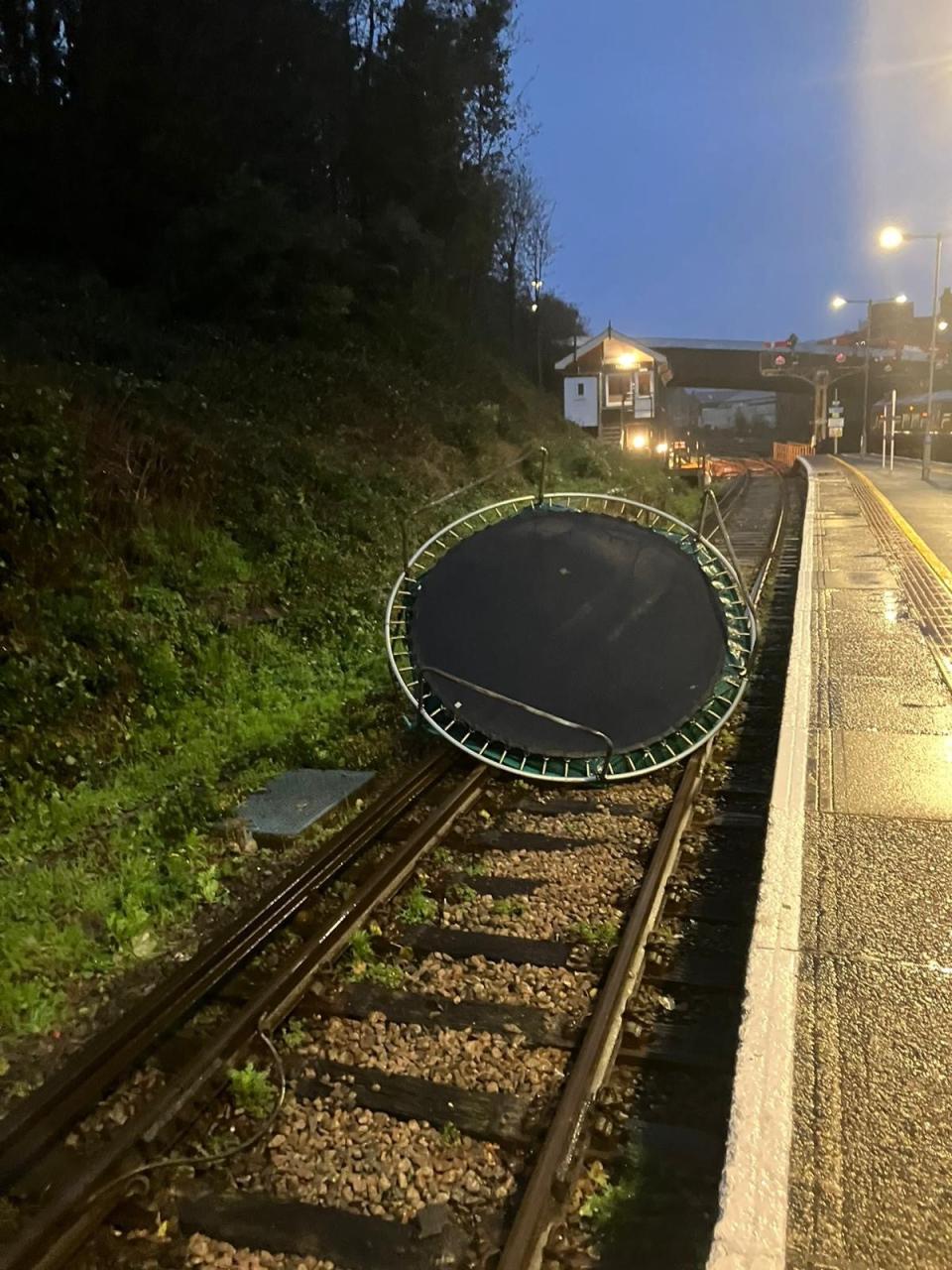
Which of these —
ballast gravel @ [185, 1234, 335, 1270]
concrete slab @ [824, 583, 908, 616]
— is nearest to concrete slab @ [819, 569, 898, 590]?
concrete slab @ [824, 583, 908, 616]

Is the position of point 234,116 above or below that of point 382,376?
above

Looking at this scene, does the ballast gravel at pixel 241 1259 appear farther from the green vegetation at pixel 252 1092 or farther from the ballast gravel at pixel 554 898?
the ballast gravel at pixel 554 898

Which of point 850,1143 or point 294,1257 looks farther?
point 850,1143

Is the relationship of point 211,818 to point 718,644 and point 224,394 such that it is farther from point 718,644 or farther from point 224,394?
point 224,394

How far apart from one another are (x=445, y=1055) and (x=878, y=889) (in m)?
2.61

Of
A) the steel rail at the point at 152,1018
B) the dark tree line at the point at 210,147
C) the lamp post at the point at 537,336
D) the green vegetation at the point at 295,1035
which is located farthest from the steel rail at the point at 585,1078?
the lamp post at the point at 537,336

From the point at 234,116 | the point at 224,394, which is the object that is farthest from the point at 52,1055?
the point at 234,116

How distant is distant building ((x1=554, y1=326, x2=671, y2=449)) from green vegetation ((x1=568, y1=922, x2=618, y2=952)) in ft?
128

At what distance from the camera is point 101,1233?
3107 mm

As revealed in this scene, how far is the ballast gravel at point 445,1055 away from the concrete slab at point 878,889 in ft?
5.03

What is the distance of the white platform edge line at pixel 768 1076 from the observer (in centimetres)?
287

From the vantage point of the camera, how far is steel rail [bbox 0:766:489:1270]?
3.02 m

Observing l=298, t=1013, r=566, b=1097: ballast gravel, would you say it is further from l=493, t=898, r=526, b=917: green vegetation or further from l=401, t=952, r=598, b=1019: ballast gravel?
l=493, t=898, r=526, b=917: green vegetation

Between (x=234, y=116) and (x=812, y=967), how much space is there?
22.6 m
